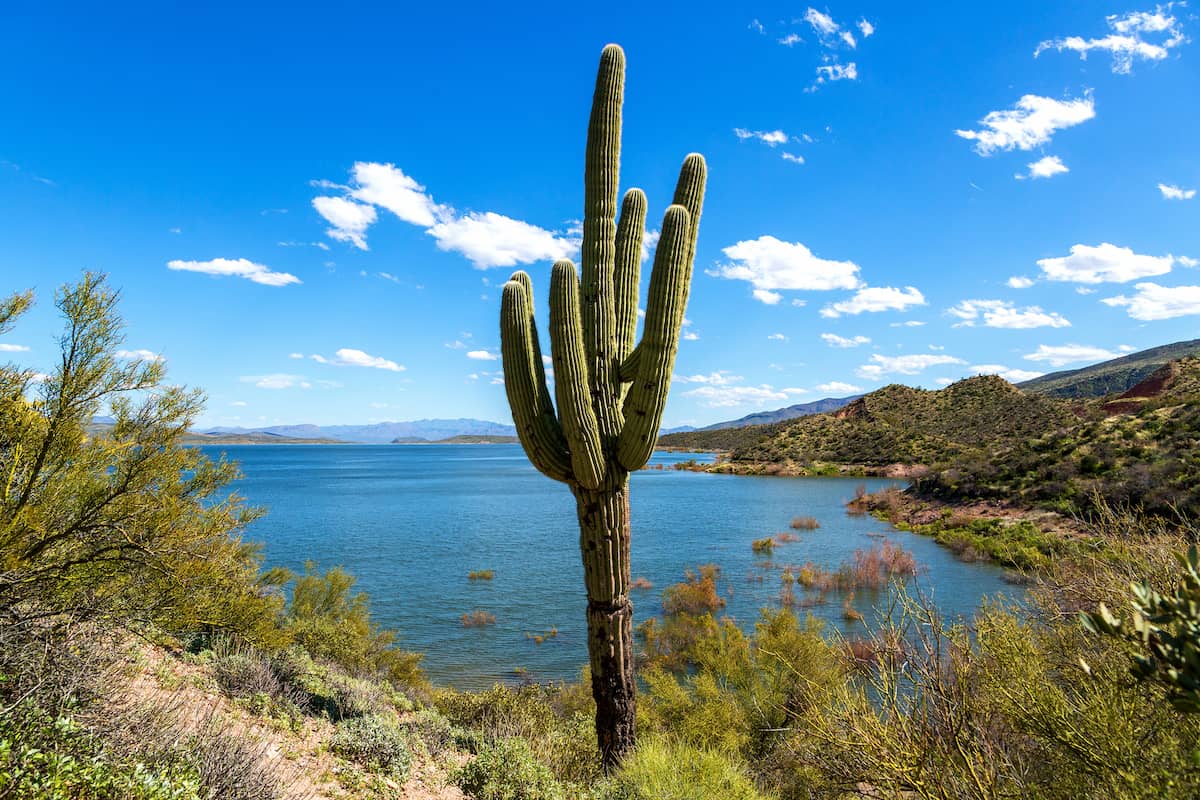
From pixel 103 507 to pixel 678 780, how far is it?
7.17m

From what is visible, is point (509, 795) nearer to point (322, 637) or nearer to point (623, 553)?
point (623, 553)

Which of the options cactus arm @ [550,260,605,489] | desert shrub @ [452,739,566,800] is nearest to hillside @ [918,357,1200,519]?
cactus arm @ [550,260,605,489]

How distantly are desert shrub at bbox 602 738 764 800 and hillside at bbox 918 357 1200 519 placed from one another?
→ 56.8ft

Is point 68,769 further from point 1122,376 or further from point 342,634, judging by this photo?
point 1122,376

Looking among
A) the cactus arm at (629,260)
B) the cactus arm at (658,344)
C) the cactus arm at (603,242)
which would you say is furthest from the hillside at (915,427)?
the cactus arm at (603,242)

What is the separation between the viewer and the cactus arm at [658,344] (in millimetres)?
6688

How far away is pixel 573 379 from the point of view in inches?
254

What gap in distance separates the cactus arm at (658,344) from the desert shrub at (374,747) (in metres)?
3.80

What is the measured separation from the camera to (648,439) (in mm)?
6781

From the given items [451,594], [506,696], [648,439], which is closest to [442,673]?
[506,696]

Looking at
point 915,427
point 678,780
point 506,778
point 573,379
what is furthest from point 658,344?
point 915,427

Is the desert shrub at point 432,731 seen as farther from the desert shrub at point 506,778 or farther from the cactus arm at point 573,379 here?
the cactus arm at point 573,379

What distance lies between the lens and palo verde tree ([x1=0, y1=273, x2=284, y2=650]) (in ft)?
20.1

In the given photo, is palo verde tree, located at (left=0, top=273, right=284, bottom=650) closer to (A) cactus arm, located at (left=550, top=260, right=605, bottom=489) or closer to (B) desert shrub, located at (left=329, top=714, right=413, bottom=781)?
(B) desert shrub, located at (left=329, top=714, right=413, bottom=781)
